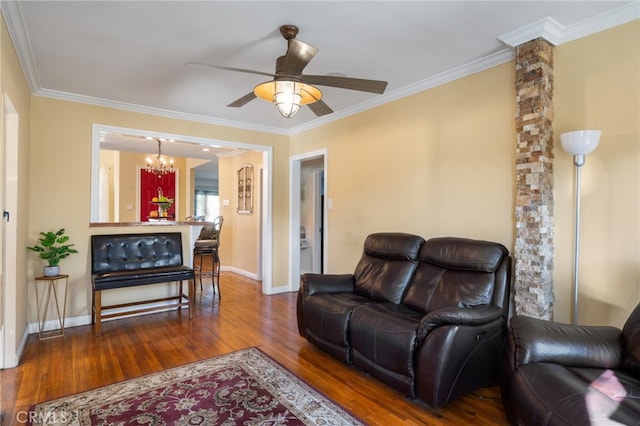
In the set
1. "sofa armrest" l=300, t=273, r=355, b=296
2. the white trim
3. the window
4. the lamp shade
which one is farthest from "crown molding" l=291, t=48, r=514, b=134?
the window

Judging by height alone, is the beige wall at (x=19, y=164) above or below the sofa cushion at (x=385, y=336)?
above

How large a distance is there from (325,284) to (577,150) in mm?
2218

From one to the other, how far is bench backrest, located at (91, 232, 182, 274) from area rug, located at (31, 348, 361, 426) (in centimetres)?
176

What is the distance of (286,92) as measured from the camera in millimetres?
2395

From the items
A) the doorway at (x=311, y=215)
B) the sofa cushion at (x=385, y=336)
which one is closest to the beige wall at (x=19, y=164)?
the sofa cushion at (x=385, y=336)

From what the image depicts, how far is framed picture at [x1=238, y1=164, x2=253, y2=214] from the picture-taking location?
21.6ft

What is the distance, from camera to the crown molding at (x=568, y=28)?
2291 mm

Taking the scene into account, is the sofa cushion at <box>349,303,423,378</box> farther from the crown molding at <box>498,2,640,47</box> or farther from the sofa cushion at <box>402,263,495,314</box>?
the crown molding at <box>498,2,640,47</box>

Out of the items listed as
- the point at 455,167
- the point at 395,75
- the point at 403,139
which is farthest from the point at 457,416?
the point at 395,75

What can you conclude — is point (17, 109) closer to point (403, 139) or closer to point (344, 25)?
point (344, 25)

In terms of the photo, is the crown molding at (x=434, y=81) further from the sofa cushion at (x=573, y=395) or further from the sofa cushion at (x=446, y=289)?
the sofa cushion at (x=573, y=395)

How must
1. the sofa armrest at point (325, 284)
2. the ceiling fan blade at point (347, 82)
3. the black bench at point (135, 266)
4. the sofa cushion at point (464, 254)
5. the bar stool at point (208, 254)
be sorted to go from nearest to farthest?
the ceiling fan blade at point (347, 82) → the sofa cushion at point (464, 254) → the sofa armrest at point (325, 284) → the black bench at point (135, 266) → the bar stool at point (208, 254)

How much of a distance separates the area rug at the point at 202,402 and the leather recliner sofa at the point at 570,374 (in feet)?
3.02

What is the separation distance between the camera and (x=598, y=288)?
2447 mm
